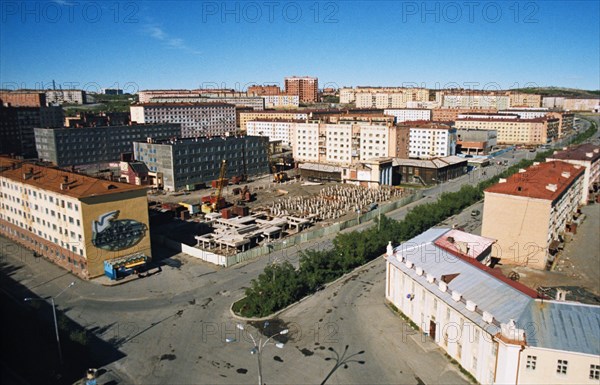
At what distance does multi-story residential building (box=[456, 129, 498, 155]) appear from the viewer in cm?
8819

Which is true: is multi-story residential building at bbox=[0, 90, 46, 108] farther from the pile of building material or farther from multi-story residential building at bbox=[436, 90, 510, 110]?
multi-story residential building at bbox=[436, 90, 510, 110]

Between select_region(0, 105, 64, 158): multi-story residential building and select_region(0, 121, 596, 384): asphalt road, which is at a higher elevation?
select_region(0, 105, 64, 158): multi-story residential building

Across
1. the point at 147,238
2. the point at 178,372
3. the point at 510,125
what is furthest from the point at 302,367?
the point at 510,125

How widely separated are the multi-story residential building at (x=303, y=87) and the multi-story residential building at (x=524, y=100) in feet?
217

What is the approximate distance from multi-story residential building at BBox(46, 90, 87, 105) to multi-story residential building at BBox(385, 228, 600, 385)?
144901 millimetres

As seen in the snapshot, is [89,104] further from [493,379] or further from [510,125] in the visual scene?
[493,379]

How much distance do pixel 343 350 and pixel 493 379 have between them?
244 inches

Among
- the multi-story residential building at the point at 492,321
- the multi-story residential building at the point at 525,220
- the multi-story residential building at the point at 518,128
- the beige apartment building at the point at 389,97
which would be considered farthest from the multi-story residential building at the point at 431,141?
the beige apartment building at the point at 389,97

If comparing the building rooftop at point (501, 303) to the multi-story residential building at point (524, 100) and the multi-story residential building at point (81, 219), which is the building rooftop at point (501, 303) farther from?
the multi-story residential building at point (524, 100)

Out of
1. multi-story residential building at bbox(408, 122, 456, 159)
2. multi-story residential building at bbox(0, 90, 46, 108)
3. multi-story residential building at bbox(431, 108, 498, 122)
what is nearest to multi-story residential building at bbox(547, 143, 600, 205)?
multi-story residential building at bbox(408, 122, 456, 159)

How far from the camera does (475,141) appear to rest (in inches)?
3511

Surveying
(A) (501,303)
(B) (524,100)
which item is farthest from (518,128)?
(A) (501,303)

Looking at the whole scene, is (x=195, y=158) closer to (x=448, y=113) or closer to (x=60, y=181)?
(x=60, y=181)

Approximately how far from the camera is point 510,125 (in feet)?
335
